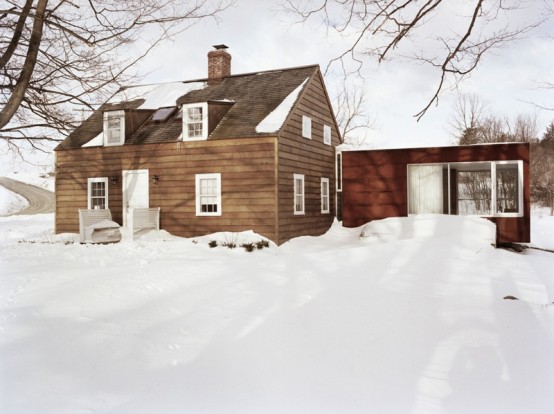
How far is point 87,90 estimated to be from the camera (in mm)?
9977

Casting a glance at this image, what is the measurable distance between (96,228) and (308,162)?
27.0 feet

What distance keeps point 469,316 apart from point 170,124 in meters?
14.2

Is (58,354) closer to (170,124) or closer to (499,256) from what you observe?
(499,256)

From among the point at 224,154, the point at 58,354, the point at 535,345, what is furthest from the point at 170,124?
the point at 535,345

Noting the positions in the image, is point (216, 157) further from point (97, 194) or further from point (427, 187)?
point (427, 187)

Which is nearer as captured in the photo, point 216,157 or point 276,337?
point 276,337

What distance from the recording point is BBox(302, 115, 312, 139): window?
17594 mm

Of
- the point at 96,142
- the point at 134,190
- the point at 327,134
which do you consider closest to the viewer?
the point at 134,190

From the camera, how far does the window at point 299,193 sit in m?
16.8

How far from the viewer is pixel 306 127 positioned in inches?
703

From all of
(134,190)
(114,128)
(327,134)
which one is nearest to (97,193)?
(134,190)

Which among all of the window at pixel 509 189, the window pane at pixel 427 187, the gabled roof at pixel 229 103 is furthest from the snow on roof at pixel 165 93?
the window at pixel 509 189

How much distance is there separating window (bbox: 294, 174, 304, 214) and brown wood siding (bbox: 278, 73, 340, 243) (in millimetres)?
201

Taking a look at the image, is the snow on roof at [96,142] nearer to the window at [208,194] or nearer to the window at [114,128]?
the window at [114,128]
